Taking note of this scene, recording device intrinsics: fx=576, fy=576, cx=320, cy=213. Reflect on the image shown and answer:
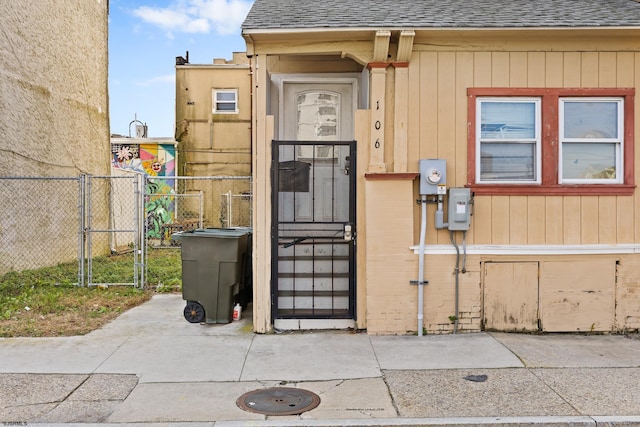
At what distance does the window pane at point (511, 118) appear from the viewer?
23.4 ft

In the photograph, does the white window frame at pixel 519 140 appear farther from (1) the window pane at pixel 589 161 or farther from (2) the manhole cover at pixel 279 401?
(2) the manhole cover at pixel 279 401

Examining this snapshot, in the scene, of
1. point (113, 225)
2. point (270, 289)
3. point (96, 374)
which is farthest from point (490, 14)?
point (113, 225)

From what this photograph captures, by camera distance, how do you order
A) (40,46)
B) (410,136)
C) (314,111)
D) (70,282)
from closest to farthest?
(410,136), (314,111), (70,282), (40,46)

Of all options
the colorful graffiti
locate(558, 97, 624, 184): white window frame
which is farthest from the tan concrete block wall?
the colorful graffiti

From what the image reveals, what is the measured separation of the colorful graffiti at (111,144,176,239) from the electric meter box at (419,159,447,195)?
761 inches

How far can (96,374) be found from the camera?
5.63 meters

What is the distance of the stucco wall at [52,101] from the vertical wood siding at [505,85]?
355 inches

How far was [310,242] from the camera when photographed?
293 inches

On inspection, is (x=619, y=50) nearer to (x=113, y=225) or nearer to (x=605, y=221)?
(x=605, y=221)

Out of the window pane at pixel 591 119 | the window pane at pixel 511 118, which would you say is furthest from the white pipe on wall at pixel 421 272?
the window pane at pixel 591 119

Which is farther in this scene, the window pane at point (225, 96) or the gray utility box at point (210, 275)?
the window pane at point (225, 96)

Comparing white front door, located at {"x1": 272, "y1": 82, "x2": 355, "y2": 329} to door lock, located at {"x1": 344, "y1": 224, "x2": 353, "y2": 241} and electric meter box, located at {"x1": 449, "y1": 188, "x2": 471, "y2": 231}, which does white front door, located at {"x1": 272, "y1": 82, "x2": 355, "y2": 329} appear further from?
electric meter box, located at {"x1": 449, "y1": 188, "x2": 471, "y2": 231}

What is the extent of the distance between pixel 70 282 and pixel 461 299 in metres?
7.36

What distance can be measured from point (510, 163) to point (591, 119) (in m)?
1.15
